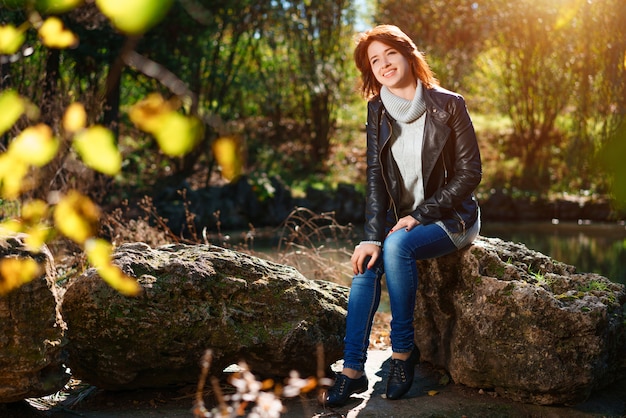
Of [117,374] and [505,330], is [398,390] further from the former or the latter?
[117,374]

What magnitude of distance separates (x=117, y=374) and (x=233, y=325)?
0.57 m

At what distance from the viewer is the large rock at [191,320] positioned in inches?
128

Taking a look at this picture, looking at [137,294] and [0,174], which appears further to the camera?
[137,294]

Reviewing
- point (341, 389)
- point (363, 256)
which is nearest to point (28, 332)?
point (341, 389)

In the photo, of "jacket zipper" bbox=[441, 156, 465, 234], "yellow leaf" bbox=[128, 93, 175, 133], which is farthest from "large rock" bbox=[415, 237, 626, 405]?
"yellow leaf" bbox=[128, 93, 175, 133]

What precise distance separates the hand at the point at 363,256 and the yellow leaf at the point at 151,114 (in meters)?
2.03

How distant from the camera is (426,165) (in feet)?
11.9

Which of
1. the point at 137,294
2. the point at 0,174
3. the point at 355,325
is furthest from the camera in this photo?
the point at 355,325

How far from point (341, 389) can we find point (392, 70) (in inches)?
64.6

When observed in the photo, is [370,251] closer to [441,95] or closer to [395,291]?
[395,291]

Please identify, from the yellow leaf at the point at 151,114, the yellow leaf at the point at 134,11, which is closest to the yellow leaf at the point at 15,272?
the yellow leaf at the point at 151,114

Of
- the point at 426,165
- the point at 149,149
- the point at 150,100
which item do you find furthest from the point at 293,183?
the point at 150,100

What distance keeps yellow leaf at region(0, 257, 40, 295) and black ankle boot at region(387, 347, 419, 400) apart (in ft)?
5.72

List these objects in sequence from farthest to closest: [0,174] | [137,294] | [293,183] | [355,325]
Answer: [293,183] → [355,325] → [137,294] → [0,174]
